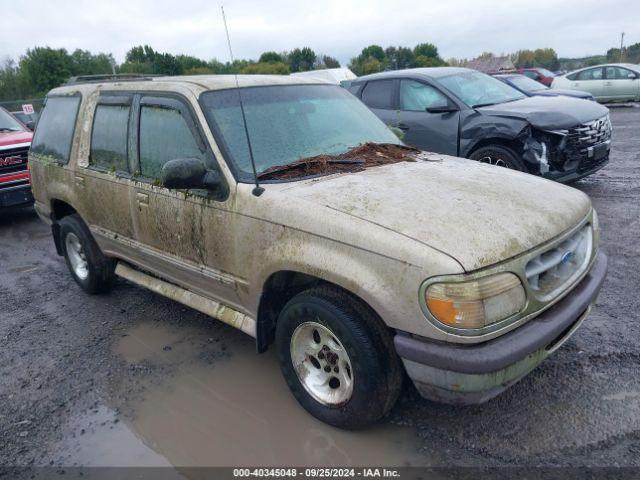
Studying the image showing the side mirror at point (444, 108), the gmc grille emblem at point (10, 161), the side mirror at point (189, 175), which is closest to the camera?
the side mirror at point (189, 175)

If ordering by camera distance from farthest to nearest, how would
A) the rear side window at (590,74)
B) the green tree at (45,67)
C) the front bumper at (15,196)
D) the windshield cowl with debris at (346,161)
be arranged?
the green tree at (45,67)
the rear side window at (590,74)
the front bumper at (15,196)
the windshield cowl with debris at (346,161)

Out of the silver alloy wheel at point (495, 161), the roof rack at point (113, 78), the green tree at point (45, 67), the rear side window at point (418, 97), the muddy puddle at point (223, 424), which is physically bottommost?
the muddy puddle at point (223, 424)

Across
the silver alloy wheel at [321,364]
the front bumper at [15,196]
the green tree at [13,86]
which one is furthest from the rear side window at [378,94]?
the green tree at [13,86]

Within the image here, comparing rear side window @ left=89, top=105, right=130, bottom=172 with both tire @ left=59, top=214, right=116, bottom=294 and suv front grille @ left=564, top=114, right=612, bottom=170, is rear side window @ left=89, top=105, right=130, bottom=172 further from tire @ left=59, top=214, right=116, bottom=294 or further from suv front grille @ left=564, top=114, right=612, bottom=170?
suv front grille @ left=564, top=114, right=612, bottom=170

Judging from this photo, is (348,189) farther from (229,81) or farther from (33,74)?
(33,74)

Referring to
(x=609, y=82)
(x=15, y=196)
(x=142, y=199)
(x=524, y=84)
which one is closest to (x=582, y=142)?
(x=142, y=199)

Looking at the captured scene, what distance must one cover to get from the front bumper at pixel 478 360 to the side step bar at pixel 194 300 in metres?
1.14

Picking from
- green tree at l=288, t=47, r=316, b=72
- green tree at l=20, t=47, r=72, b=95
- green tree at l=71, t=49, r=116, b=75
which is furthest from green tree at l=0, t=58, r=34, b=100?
green tree at l=288, t=47, r=316, b=72

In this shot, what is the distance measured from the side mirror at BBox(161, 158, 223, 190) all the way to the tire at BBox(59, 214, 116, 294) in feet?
6.85

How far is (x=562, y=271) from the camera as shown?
2.72m

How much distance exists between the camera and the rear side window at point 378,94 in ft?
25.3

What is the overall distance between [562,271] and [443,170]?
3.29 feet

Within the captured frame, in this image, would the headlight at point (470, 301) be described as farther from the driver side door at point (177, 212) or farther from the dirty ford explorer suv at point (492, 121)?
the dirty ford explorer suv at point (492, 121)

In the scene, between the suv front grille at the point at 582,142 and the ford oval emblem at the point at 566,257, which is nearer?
the ford oval emblem at the point at 566,257
